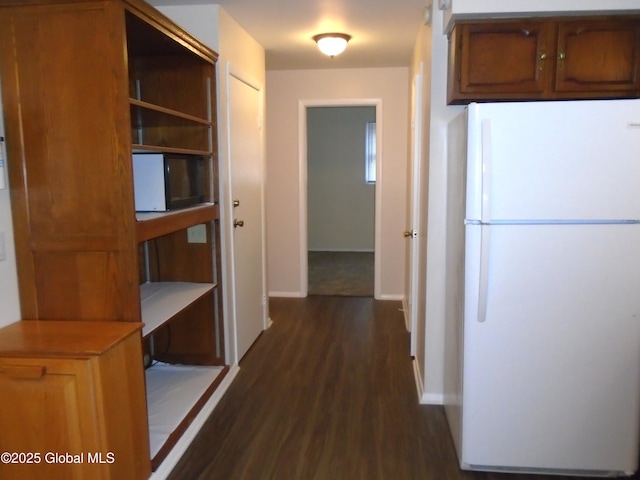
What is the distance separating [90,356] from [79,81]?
110 cm

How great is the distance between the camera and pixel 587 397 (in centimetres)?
211

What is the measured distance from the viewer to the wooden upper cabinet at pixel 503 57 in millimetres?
2381

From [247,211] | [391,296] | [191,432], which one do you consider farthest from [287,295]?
[191,432]

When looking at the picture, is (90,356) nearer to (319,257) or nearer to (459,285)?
(459,285)

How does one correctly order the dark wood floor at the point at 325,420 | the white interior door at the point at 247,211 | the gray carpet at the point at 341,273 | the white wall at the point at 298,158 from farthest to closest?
the gray carpet at the point at 341,273 → the white wall at the point at 298,158 → the white interior door at the point at 247,211 → the dark wood floor at the point at 325,420

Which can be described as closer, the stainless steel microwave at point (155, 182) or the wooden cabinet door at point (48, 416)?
the wooden cabinet door at point (48, 416)

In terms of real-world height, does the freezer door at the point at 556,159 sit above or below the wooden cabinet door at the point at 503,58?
below

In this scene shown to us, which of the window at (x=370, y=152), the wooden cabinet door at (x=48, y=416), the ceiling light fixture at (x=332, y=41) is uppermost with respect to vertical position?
the ceiling light fixture at (x=332, y=41)

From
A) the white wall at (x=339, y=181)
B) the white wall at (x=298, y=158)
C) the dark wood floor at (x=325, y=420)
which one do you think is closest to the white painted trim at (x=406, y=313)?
the dark wood floor at (x=325, y=420)

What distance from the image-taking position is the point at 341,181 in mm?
7969

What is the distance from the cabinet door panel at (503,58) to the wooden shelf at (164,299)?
186 cm

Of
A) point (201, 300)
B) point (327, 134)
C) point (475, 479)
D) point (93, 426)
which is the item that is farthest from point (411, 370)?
point (327, 134)

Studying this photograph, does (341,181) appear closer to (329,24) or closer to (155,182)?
(329,24)

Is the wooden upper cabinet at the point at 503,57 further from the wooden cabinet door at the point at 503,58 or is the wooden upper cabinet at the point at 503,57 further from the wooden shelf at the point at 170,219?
the wooden shelf at the point at 170,219
